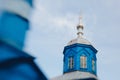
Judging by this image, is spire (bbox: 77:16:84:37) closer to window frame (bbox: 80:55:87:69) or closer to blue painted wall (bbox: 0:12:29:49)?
window frame (bbox: 80:55:87:69)

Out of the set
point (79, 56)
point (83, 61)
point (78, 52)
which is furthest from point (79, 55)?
point (83, 61)

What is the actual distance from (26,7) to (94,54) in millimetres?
27841

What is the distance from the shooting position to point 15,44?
93.4 inches

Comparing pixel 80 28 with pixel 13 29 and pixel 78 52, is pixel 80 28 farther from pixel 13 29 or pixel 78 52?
pixel 13 29

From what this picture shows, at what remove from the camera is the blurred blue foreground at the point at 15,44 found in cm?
229

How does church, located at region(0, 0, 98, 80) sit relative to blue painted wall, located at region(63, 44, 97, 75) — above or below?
below

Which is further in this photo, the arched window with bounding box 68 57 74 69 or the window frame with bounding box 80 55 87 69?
the arched window with bounding box 68 57 74 69

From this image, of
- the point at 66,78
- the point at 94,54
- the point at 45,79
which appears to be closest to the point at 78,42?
the point at 94,54

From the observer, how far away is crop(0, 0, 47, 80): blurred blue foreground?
2291 millimetres

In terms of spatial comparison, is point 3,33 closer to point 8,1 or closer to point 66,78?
point 8,1

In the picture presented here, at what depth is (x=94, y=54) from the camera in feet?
98.5

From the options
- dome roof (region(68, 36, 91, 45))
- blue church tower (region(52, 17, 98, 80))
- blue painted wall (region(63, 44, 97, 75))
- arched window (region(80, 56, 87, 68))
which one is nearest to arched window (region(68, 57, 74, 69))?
blue church tower (region(52, 17, 98, 80))

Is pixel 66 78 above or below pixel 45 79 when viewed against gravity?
above

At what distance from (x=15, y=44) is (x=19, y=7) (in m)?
0.28
